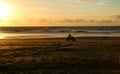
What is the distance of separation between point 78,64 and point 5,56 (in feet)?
22.9

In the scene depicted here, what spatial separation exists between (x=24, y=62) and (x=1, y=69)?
277 cm

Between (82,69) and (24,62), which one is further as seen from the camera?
(24,62)

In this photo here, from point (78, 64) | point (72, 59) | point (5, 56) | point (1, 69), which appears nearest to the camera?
point (1, 69)

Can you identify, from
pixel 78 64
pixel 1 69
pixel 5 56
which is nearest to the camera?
pixel 1 69

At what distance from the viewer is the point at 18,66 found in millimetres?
21938

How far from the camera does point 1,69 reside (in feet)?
69.2

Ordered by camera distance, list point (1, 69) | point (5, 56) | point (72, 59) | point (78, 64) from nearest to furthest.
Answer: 1. point (1, 69)
2. point (78, 64)
3. point (72, 59)
4. point (5, 56)

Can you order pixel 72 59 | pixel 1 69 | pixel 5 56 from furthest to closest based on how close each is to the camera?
1. pixel 5 56
2. pixel 72 59
3. pixel 1 69

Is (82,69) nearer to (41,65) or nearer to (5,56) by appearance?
(41,65)

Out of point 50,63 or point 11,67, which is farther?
point 50,63

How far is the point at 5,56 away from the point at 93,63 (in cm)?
771

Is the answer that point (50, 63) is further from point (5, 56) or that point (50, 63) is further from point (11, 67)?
point (5, 56)

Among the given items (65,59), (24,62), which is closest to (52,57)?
(65,59)

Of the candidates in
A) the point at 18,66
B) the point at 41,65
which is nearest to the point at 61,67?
the point at 41,65
